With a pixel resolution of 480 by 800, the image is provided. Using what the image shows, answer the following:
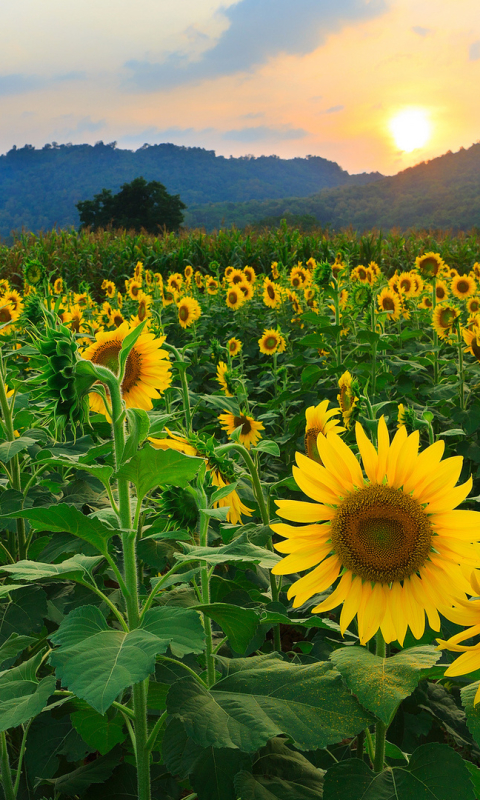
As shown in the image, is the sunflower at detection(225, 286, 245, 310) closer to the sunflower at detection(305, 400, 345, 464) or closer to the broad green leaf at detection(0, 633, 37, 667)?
the sunflower at detection(305, 400, 345, 464)

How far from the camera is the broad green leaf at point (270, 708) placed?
910 millimetres

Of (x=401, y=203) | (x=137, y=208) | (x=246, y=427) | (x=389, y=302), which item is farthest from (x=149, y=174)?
(x=246, y=427)

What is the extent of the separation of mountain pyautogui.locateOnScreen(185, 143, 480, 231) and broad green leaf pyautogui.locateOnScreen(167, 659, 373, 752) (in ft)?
130

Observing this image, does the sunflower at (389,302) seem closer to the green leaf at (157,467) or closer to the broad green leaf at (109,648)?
the green leaf at (157,467)

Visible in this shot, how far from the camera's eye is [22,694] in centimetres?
107

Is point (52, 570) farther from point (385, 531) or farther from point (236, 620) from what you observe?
point (385, 531)

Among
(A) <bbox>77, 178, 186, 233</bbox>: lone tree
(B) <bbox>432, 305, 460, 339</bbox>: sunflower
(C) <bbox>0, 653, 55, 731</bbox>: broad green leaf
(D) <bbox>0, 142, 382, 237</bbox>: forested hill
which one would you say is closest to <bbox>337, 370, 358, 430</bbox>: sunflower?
(C) <bbox>0, 653, 55, 731</bbox>: broad green leaf

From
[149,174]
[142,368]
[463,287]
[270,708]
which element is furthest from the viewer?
[149,174]

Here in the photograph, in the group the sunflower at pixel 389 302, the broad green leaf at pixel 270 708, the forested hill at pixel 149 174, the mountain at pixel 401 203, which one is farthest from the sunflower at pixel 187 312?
the forested hill at pixel 149 174

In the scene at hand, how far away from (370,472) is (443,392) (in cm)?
292

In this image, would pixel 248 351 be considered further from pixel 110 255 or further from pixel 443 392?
pixel 110 255

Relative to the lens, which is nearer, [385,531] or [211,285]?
[385,531]

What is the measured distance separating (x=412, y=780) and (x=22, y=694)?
71cm

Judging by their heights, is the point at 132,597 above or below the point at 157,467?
below
